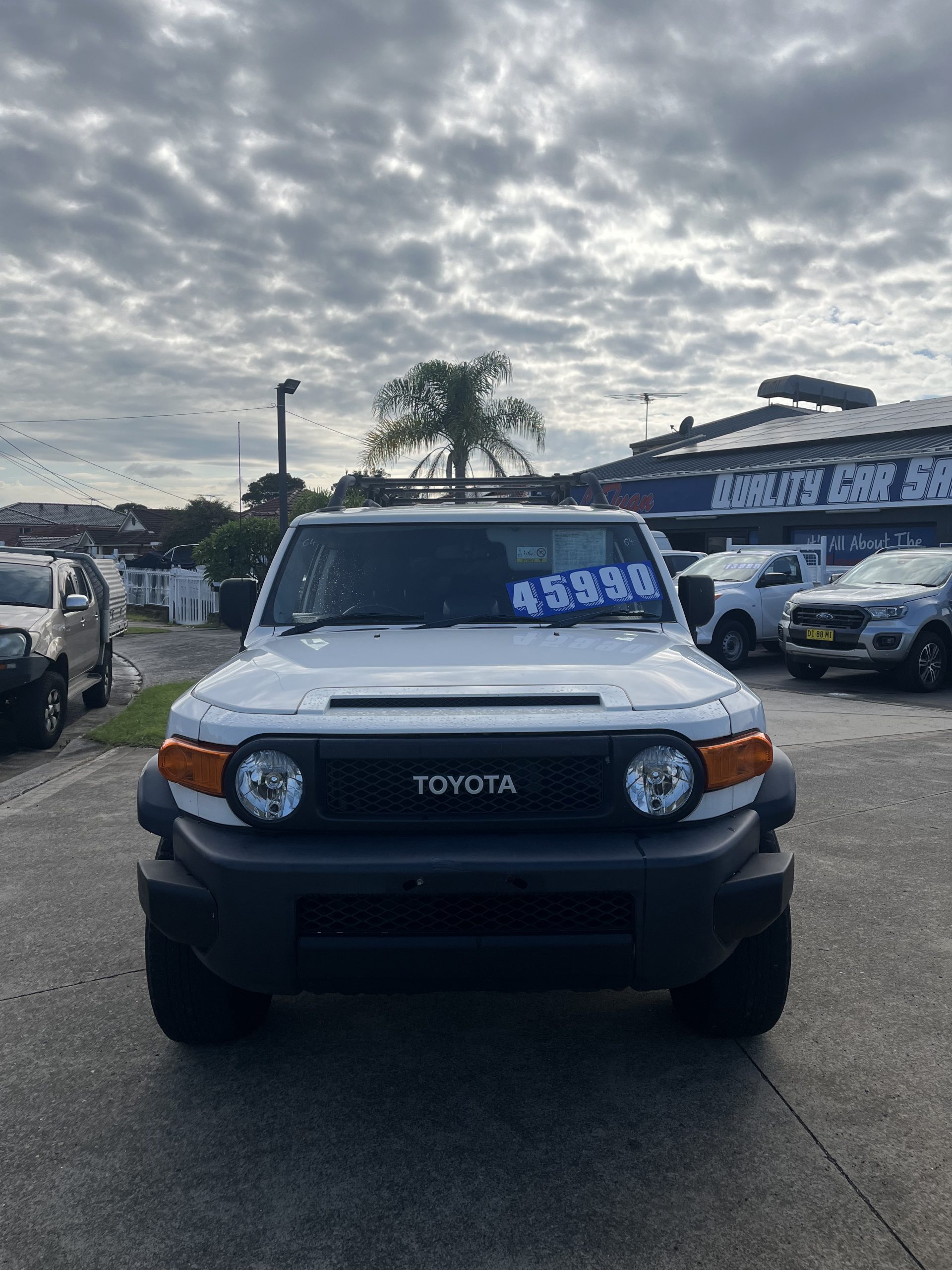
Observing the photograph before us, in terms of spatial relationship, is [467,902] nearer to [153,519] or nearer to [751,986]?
[751,986]

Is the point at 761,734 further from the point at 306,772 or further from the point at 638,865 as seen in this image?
the point at 306,772

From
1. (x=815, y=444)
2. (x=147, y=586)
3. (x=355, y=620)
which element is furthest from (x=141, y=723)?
(x=147, y=586)

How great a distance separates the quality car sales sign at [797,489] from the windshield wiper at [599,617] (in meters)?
14.8

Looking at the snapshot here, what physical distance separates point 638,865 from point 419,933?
22.8 inches

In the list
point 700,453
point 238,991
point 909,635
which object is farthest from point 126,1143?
point 700,453

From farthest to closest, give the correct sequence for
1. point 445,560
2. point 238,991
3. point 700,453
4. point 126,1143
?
point 700,453 < point 445,560 < point 238,991 < point 126,1143

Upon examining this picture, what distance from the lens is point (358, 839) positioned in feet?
8.36

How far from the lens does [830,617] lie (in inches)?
476

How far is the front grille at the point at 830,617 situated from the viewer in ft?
38.8

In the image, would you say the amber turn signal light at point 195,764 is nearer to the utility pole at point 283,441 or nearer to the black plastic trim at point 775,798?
the black plastic trim at point 775,798

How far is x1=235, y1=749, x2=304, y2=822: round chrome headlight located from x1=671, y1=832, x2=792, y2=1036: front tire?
135 centimetres

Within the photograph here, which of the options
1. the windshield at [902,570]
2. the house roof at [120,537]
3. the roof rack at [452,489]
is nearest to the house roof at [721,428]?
the windshield at [902,570]

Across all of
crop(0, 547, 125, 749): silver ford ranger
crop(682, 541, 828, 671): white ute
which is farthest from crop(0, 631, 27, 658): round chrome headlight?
crop(682, 541, 828, 671): white ute

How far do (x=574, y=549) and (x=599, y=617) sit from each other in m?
0.35
